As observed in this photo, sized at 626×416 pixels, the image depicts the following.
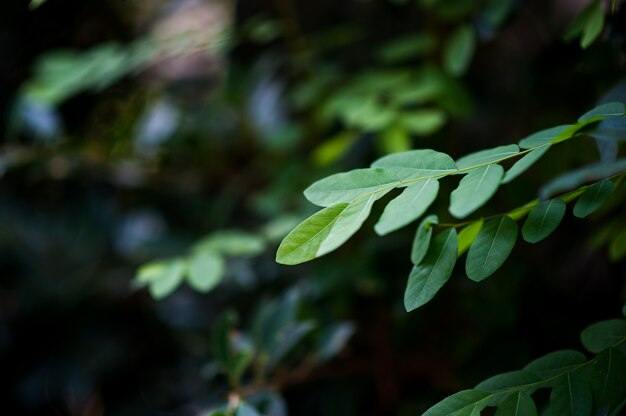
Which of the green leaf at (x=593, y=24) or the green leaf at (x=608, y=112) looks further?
the green leaf at (x=593, y=24)

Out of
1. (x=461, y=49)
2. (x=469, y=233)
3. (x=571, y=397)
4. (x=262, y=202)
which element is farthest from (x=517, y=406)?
(x=262, y=202)

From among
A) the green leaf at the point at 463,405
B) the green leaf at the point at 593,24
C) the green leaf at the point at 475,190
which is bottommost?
the green leaf at the point at 463,405

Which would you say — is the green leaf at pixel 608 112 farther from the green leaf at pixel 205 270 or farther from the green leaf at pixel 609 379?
the green leaf at pixel 205 270

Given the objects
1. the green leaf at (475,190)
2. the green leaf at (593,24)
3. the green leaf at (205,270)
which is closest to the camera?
the green leaf at (475,190)

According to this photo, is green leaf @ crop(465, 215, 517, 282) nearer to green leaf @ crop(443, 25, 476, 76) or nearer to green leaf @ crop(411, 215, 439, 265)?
green leaf @ crop(411, 215, 439, 265)

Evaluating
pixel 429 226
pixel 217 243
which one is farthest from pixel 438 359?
pixel 429 226

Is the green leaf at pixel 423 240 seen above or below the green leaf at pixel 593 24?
below

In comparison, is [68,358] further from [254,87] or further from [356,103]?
[356,103]

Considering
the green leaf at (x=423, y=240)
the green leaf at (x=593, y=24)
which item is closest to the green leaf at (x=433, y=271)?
the green leaf at (x=423, y=240)
